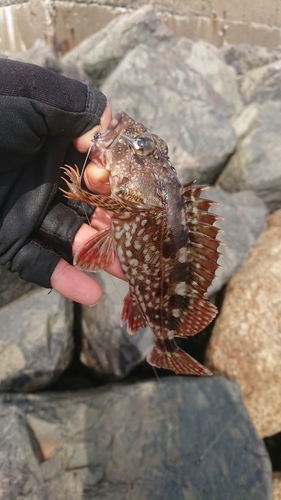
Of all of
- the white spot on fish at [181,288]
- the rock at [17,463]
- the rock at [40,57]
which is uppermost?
the rock at [40,57]

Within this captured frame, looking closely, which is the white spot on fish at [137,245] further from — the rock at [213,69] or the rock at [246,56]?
the rock at [246,56]

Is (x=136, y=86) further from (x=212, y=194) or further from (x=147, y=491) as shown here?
(x=147, y=491)

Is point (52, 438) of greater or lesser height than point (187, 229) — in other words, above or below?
below

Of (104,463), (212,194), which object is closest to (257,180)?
(212,194)

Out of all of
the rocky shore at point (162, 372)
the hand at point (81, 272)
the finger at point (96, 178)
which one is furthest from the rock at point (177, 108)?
the finger at point (96, 178)

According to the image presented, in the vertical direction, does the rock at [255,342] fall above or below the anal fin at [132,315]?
below

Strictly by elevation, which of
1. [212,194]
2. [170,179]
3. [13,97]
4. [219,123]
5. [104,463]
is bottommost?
[104,463]

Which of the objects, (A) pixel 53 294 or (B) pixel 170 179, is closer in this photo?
(B) pixel 170 179
